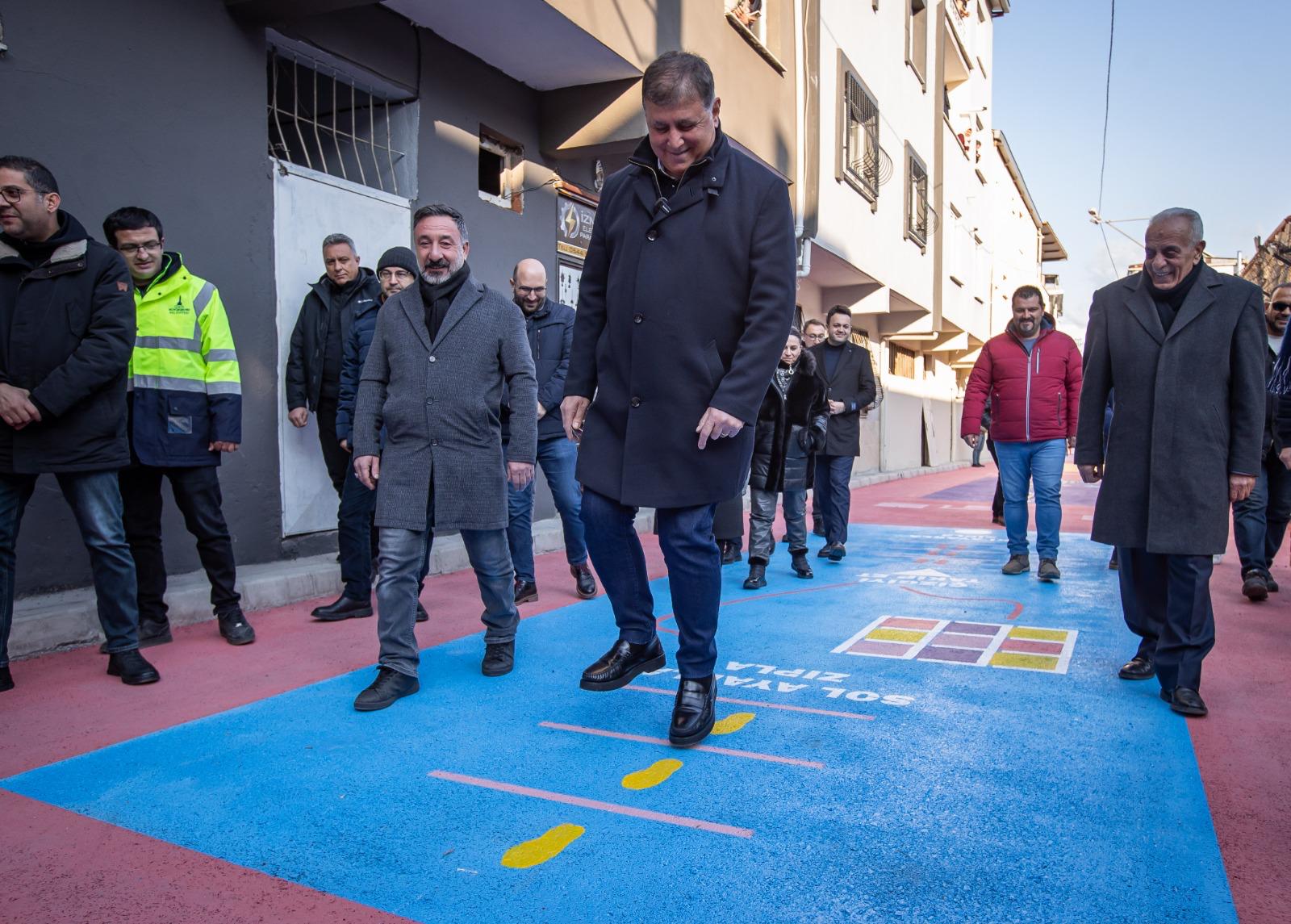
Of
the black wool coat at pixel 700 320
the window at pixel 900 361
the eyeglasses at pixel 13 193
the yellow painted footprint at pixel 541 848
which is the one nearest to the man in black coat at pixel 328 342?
the eyeglasses at pixel 13 193

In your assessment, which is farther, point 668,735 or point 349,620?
point 349,620

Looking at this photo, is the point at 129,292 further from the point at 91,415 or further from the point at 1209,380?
the point at 1209,380

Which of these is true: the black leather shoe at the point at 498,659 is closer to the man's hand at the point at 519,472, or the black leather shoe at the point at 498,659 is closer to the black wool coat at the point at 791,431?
the man's hand at the point at 519,472

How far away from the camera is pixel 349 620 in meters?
5.32

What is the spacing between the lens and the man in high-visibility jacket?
15.0 ft

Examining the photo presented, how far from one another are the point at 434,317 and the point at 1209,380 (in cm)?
314

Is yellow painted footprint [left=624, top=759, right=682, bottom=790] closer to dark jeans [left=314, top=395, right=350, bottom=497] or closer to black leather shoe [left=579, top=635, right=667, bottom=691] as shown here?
black leather shoe [left=579, top=635, right=667, bottom=691]

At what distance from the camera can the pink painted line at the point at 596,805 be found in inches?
100

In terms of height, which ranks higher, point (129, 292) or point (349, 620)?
point (129, 292)

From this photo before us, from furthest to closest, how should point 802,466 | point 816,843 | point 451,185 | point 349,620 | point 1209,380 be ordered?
point 451,185, point 802,466, point 349,620, point 1209,380, point 816,843

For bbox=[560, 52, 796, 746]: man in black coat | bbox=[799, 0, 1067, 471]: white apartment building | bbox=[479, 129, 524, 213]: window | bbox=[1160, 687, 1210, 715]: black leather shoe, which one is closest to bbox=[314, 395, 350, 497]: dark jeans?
bbox=[560, 52, 796, 746]: man in black coat

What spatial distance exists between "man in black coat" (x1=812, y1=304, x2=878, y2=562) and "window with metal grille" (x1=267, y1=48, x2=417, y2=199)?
12.4 ft

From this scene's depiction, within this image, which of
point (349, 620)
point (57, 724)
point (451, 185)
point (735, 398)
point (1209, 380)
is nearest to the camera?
point (735, 398)

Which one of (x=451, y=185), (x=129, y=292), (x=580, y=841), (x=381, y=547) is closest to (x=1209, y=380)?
(x=580, y=841)
